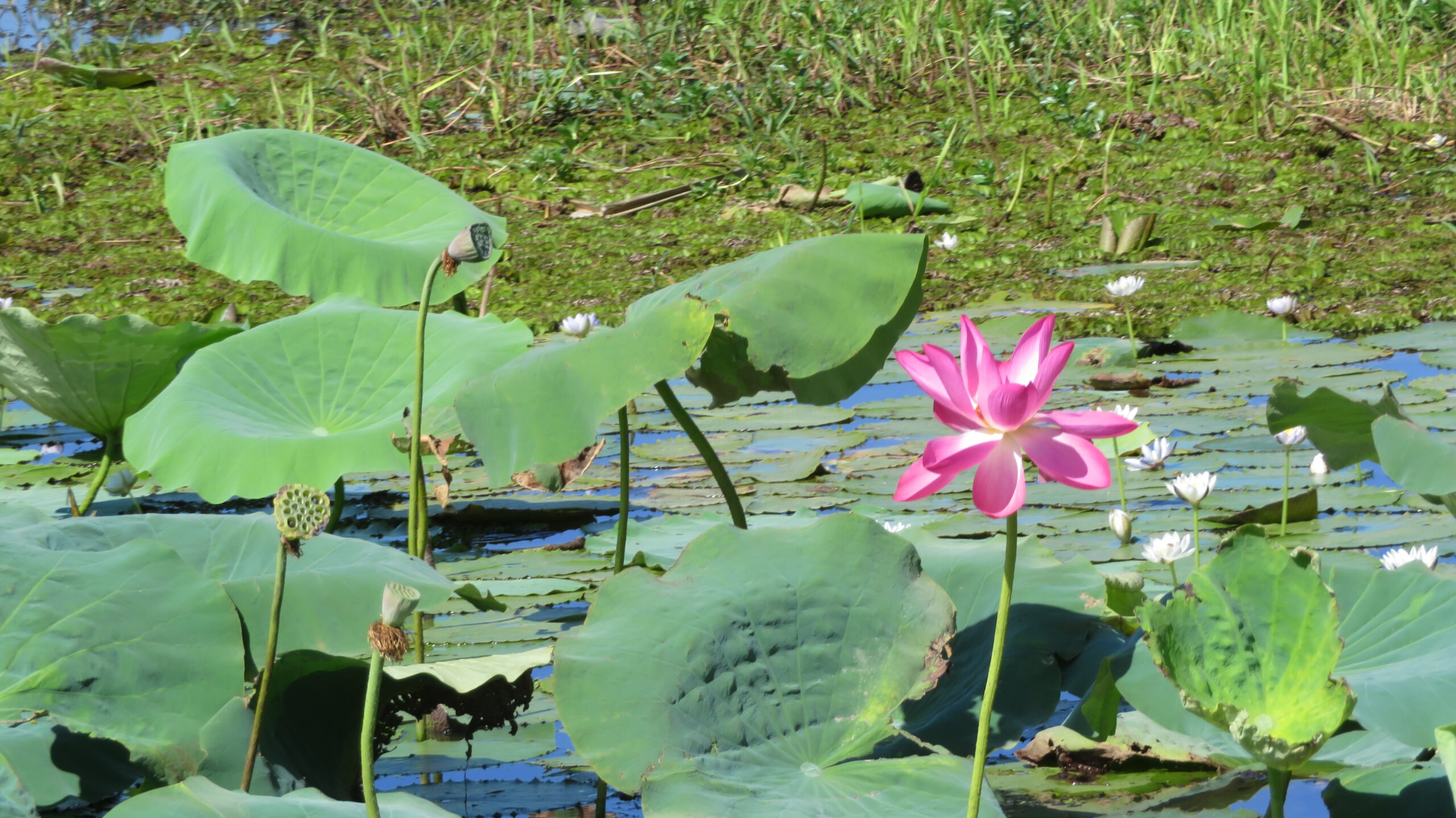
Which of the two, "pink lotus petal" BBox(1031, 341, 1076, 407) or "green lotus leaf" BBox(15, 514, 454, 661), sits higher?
"pink lotus petal" BBox(1031, 341, 1076, 407)

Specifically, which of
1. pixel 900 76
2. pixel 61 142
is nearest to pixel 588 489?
pixel 900 76

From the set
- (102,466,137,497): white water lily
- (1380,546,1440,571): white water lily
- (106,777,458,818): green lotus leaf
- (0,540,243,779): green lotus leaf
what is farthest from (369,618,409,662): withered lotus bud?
(102,466,137,497): white water lily

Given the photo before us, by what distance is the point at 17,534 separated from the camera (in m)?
1.11

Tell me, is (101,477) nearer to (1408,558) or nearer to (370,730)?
(370,730)

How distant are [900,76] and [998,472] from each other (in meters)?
4.92

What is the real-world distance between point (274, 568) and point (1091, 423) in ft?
2.64

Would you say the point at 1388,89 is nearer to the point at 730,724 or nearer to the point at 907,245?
the point at 907,245

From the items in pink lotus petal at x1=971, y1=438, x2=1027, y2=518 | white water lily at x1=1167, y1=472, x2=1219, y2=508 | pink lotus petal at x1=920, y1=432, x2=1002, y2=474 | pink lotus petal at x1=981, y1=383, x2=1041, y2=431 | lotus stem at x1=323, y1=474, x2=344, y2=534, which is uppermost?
pink lotus petal at x1=981, y1=383, x2=1041, y2=431

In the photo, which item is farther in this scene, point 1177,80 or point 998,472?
point 1177,80

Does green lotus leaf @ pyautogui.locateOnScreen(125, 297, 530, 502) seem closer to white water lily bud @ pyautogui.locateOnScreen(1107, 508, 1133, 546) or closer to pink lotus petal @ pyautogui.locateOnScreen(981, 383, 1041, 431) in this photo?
white water lily bud @ pyautogui.locateOnScreen(1107, 508, 1133, 546)

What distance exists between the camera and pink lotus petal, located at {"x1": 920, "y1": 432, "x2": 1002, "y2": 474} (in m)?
0.73

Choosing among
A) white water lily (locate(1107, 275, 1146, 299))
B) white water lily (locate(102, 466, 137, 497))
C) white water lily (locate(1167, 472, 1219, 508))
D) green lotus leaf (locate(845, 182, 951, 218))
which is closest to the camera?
white water lily (locate(1167, 472, 1219, 508))

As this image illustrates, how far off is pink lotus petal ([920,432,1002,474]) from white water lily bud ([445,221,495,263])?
1.59 feet

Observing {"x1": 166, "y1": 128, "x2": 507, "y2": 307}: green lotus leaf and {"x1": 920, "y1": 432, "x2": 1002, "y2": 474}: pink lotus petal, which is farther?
{"x1": 166, "y1": 128, "x2": 507, "y2": 307}: green lotus leaf
